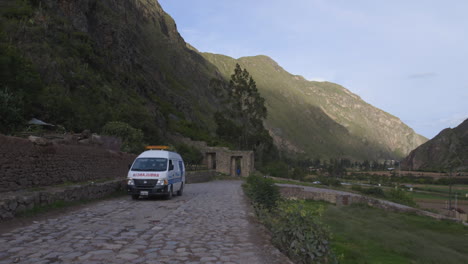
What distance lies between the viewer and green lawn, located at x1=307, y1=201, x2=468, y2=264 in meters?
17.0

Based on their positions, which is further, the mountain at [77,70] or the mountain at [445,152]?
the mountain at [445,152]

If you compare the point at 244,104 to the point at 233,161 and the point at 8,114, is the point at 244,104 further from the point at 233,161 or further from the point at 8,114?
the point at 8,114

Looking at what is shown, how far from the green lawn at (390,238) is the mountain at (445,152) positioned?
128 meters

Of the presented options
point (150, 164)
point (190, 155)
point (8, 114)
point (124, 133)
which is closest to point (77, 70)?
point (190, 155)

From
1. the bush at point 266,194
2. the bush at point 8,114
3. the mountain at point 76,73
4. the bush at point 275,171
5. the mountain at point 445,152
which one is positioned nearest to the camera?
the bush at point 266,194

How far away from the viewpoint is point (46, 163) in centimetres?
1240

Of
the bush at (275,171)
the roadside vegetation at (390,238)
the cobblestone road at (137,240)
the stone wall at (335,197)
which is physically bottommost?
the roadside vegetation at (390,238)

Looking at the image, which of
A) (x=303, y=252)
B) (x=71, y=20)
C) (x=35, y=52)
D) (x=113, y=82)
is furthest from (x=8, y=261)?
(x=71, y=20)

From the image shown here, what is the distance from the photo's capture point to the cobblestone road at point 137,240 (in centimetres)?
578

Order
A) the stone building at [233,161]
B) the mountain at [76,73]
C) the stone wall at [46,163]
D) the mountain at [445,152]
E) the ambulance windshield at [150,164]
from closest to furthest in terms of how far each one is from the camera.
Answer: the stone wall at [46,163] → the ambulance windshield at [150,164] → the mountain at [76,73] → the stone building at [233,161] → the mountain at [445,152]

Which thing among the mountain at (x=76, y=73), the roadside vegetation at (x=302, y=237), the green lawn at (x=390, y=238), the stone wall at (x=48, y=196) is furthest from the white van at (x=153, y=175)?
the mountain at (x=76, y=73)

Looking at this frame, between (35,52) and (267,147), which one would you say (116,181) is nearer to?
(35,52)

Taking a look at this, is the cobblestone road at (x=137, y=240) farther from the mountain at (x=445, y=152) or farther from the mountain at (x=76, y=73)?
the mountain at (x=445, y=152)

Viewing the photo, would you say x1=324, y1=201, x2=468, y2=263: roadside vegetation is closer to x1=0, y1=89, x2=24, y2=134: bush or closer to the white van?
the white van
